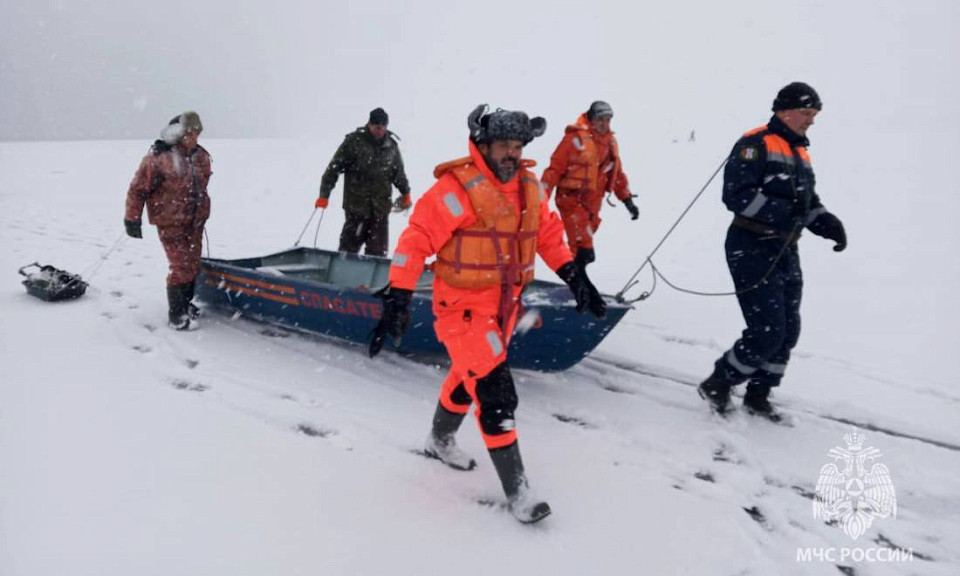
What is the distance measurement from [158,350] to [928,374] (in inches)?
229

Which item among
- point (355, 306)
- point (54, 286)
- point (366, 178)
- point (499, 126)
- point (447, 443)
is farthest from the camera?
point (366, 178)

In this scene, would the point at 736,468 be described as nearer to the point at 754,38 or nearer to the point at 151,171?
the point at 151,171

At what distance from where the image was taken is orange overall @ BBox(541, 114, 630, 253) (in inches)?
223

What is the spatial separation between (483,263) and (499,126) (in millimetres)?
610

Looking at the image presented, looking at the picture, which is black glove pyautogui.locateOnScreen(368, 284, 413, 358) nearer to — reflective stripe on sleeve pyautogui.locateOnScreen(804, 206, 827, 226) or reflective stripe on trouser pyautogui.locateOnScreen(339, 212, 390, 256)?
reflective stripe on sleeve pyautogui.locateOnScreen(804, 206, 827, 226)

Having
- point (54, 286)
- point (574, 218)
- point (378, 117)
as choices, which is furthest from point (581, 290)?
point (54, 286)

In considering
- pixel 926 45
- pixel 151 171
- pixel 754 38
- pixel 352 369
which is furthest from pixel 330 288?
pixel 754 38

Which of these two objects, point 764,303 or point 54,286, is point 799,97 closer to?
point 764,303

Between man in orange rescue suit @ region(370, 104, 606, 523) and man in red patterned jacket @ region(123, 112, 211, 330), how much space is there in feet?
10.7

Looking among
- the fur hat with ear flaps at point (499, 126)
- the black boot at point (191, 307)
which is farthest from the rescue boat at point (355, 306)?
the fur hat with ear flaps at point (499, 126)

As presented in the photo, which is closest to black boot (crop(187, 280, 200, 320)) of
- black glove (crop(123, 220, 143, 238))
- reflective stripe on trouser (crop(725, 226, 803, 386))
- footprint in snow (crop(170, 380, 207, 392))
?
black glove (crop(123, 220, 143, 238))

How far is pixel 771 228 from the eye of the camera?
154 inches

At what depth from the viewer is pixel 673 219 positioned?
10641 millimetres

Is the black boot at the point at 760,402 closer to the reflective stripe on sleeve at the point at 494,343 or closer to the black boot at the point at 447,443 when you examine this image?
the black boot at the point at 447,443
